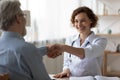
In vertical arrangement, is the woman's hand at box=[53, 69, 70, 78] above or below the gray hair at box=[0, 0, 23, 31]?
below

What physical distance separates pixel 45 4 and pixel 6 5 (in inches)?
118

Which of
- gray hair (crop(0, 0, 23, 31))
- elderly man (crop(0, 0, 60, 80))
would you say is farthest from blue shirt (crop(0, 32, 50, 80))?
gray hair (crop(0, 0, 23, 31))

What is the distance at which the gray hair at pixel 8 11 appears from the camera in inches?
55.4

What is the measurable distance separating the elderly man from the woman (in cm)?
63

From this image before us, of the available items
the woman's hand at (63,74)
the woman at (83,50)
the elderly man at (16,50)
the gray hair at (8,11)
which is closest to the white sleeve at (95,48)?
the woman at (83,50)

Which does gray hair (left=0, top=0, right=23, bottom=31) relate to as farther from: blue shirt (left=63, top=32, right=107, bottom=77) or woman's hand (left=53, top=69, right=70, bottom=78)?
blue shirt (left=63, top=32, right=107, bottom=77)

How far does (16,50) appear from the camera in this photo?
1358 millimetres

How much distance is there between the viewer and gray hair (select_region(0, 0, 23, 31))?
1.41 m

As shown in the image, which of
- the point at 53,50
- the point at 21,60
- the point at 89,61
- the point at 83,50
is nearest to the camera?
the point at 21,60

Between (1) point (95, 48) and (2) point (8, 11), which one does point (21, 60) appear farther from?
(1) point (95, 48)

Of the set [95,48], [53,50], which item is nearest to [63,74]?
[53,50]

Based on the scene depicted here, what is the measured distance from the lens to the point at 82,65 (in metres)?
2.20

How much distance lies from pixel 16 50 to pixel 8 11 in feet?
0.73

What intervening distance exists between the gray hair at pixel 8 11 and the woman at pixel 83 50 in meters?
Result: 0.66
